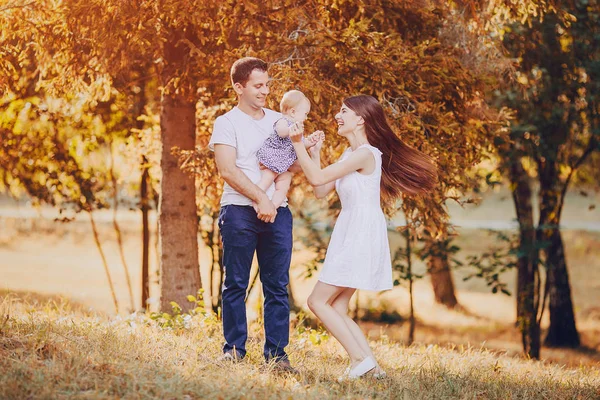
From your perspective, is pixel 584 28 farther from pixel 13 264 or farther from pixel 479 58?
pixel 13 264

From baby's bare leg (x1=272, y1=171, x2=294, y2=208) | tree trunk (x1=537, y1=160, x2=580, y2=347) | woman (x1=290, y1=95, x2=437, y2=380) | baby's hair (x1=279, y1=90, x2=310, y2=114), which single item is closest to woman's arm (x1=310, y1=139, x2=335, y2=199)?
woman (x1=290, y1=95, x2=437, y2=380)

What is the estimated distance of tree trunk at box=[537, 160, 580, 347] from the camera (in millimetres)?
10805

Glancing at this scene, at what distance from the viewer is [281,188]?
500 centimetres

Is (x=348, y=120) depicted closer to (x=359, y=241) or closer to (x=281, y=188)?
(x=281, y=188)

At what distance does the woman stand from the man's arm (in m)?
0.36

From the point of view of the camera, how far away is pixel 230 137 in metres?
4.86

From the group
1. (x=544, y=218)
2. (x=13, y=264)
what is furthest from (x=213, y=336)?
(x=13, y=264)

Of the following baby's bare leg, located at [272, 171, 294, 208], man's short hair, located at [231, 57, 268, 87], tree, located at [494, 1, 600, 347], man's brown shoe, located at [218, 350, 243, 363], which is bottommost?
man's brown shoe, located at [218, 350, 243, 363]

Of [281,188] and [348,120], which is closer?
[281,188]

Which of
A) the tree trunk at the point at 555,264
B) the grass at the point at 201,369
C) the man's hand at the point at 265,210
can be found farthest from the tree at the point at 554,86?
the man's hand at the point at 265,210

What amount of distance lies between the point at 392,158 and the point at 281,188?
1.00 meters

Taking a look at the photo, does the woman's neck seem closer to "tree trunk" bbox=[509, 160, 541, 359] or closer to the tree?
the tree

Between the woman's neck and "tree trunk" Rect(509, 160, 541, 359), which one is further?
"tree trunk" Rect(509, 160, 541, 359)

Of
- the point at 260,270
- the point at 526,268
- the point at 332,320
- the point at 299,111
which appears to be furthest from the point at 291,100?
the point at 526,268
